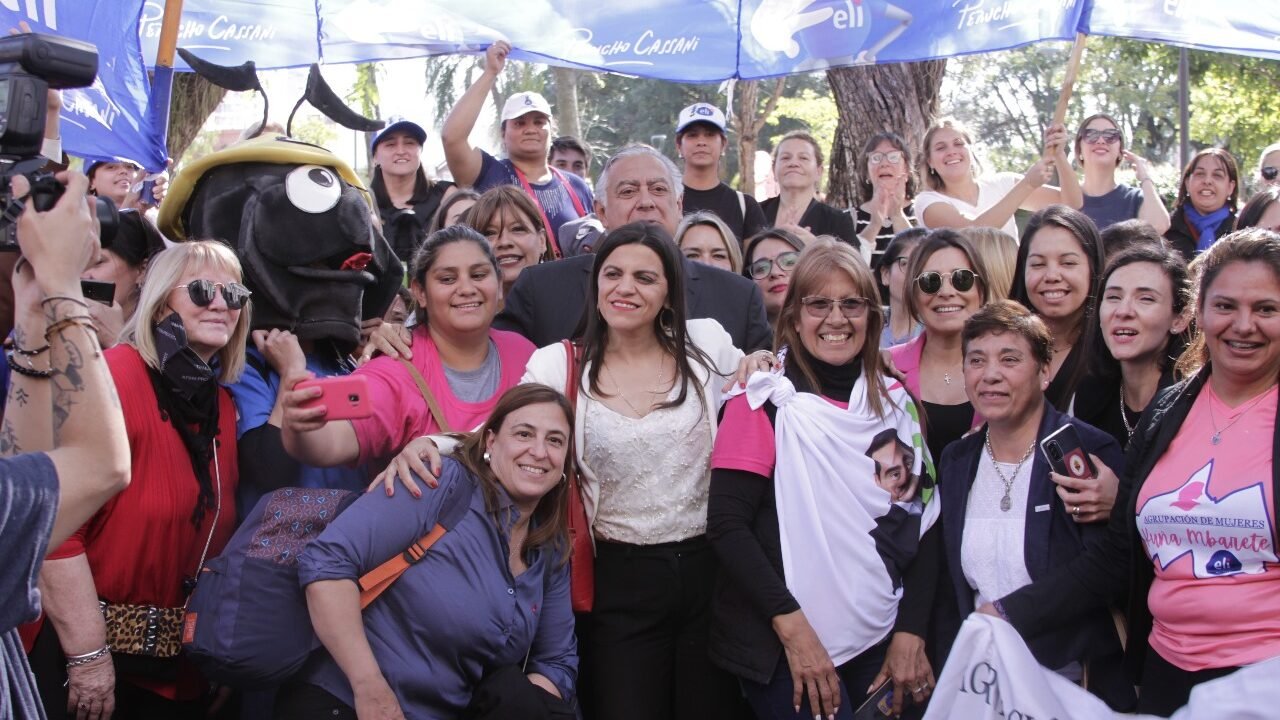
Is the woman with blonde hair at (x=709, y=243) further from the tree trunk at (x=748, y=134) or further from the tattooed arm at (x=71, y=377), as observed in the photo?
the tree trunk at (x=748, y=134)

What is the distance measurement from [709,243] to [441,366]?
1531 mm

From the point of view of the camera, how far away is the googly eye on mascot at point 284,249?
4062 mm

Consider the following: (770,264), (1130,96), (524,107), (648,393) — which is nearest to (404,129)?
(524,107)

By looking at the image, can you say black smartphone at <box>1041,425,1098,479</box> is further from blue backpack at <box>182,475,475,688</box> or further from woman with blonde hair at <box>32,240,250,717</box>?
woman with blonde hair at <box>32,240,250,717</box>

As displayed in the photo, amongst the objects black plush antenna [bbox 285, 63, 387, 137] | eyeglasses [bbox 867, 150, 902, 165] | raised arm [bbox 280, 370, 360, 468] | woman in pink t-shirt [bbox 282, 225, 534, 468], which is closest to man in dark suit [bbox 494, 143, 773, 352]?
woman in pink t-shirt [bbox 282, 225, 534, 468]

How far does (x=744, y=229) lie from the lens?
6379 millimetres

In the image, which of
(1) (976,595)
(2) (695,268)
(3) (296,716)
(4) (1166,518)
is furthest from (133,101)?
(4) (1166,518)

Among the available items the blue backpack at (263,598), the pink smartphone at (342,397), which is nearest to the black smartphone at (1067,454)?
the blue backpack at (263,598)

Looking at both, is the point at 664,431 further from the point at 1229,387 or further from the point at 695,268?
the point at 1229,387

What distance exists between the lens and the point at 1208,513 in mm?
3152

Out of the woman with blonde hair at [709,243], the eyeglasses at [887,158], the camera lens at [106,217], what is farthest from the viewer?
the eyeglasses at [887,158]

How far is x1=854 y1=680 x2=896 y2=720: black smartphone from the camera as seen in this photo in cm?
373

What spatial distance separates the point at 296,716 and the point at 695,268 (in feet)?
6.97

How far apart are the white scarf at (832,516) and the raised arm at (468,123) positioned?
277 centimetres
